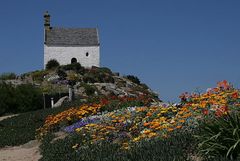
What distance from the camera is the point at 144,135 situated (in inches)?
378

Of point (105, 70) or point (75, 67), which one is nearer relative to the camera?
point (75, 67)

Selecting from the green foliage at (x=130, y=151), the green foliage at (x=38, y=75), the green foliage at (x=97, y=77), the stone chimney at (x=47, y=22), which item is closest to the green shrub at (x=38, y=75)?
the green foliage at (x=38, y=75)

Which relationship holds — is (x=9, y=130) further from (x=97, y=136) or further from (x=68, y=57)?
(x=68, y=57)

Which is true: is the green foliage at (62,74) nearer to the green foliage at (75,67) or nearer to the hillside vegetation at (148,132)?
the green foliage at (75,67)

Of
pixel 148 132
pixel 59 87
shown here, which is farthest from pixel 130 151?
pixel 59 87

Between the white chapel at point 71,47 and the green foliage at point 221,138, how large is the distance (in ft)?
177

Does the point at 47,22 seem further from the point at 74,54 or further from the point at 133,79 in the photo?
the point at 133,79

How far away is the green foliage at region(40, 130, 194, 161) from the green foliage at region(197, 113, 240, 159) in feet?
1.18

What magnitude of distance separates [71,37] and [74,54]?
2.55m

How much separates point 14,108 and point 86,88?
1295 centimetres

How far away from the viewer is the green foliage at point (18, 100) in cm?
2729

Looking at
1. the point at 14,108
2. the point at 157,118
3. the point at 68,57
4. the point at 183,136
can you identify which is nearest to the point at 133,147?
the point at 183,136

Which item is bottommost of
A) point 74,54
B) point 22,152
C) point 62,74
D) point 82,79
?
point 22,152

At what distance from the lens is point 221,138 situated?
7.50 metres
